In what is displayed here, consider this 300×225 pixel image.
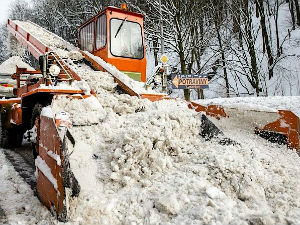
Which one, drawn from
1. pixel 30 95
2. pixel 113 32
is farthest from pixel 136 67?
pixel 30 95

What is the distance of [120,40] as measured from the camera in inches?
227

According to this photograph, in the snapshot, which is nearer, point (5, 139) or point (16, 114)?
point (16, 114)

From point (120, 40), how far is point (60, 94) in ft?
8.71

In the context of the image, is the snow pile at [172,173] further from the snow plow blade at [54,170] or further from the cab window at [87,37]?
the cab window at [87,37]

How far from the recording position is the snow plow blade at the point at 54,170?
2.12 meters

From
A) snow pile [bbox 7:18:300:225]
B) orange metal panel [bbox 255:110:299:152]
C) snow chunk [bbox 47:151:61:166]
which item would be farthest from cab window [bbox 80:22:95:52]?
orange metal panel [bbox 255:110:299:152]

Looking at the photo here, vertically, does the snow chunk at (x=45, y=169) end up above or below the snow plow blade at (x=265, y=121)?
below

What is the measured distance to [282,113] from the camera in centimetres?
304

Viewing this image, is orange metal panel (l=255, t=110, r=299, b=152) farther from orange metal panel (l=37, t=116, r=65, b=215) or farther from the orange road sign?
the orange road sign

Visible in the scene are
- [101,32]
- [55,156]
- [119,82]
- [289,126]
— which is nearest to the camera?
[55,156]

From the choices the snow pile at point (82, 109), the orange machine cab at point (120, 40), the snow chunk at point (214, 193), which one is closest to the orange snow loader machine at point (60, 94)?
the orange machine cab at point (120, 40)

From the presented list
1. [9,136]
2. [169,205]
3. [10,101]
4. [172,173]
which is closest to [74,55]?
[10,101]

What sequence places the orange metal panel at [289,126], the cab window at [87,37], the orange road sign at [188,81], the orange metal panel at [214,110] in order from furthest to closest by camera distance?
the orange road sign at [188,81], the cab window at [87,37], the orange metal panel at [214,110], the orange metal panel at [289,126]

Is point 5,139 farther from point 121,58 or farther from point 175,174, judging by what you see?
point 175,174
